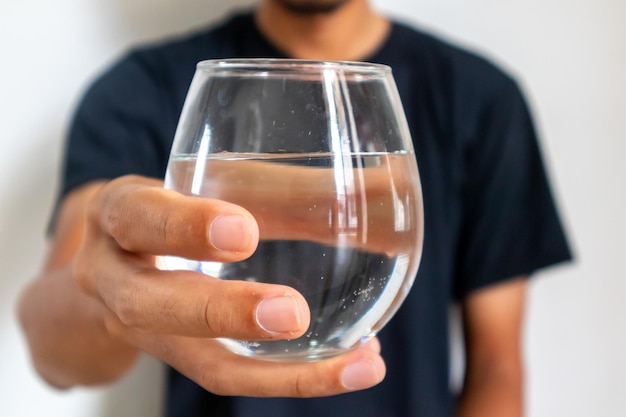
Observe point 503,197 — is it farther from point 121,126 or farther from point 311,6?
point 121,126

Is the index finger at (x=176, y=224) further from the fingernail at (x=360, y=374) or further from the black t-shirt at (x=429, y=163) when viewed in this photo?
the black t-shirt at (x=429, y=163)

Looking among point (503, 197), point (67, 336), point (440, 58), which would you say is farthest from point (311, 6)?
point (67, 336)

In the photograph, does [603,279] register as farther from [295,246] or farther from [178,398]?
[295,246]

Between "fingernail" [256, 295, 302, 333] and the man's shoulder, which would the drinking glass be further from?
the man's shoulder

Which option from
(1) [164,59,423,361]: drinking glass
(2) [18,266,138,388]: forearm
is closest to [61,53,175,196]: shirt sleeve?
(2) [18,266,138,388]: forearm

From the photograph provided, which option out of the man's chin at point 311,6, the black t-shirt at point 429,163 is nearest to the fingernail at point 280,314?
the black t-shirt at point 429,163
